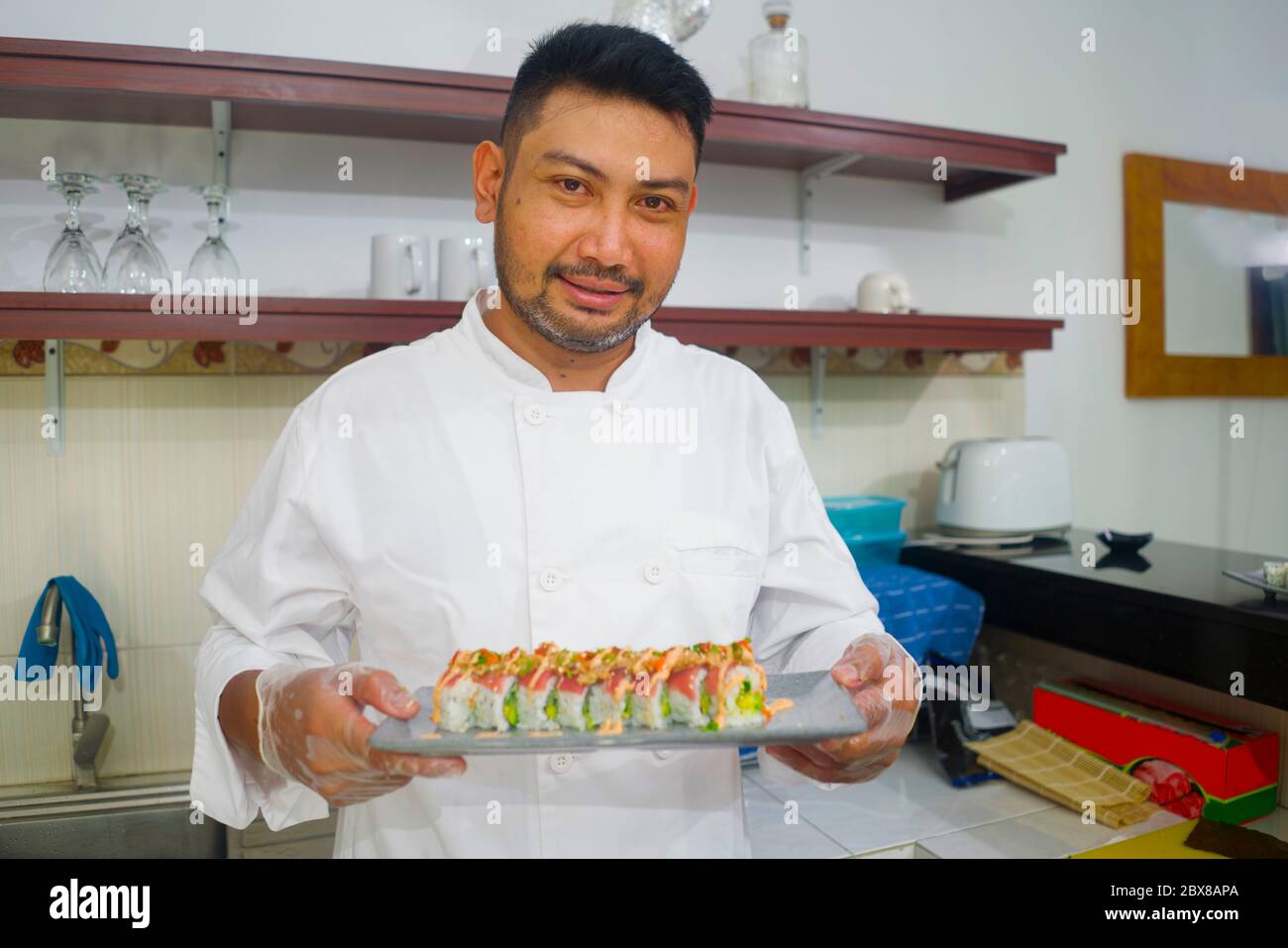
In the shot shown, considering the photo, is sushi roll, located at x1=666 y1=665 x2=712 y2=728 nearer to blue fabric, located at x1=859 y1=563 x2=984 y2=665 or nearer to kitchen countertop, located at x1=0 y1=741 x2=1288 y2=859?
kitchen countertop, located at x1=0 y1=741 x2=1288 y2=859

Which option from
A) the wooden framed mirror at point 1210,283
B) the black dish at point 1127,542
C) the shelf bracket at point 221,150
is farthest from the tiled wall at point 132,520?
the wooden framed mirror at point 1210,283

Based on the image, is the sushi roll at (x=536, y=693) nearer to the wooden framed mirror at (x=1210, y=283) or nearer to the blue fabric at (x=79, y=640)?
the blue fabric at (x=79, y=640)

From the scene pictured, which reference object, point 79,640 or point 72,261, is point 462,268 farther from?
point 79,640

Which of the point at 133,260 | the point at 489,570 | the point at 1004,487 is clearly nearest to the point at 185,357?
the point at 133,260

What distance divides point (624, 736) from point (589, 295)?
1.79 ft

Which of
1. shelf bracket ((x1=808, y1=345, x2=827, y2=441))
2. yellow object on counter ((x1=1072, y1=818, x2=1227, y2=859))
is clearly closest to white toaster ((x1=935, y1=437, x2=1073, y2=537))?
shelf bracket ((x1=808, y1=345, x2=827, y2=441))

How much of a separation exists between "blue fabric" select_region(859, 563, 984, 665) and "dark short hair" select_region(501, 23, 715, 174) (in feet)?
3.87

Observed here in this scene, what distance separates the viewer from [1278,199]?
303cm

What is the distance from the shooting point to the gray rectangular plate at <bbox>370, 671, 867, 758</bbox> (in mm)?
874

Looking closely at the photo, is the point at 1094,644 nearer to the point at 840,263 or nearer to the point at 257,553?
the point at 840,263

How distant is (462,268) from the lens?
1897 mm

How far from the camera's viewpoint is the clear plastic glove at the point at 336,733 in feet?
3.02

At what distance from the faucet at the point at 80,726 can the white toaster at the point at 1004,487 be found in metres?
1.97
